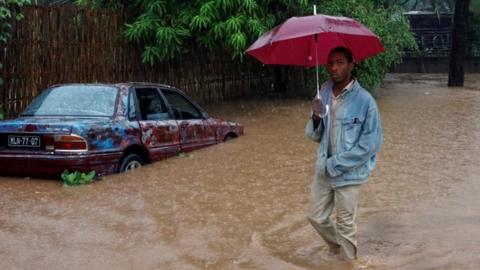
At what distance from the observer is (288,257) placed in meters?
5.56

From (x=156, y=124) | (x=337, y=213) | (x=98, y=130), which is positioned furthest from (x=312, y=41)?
(x=156, y=124)

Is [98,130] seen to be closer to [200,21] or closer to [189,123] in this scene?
[189,123]

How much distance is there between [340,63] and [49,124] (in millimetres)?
4026

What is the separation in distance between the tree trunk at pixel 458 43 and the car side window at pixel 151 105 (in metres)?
15.5

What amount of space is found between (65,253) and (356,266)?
2392 mm

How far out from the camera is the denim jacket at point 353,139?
16.4ft

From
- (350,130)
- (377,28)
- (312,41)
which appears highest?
(377,28)

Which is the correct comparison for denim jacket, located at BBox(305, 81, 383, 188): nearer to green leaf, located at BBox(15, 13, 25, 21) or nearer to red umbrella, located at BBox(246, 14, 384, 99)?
red umbrella, located at BBox(246, 14, 384, 99)

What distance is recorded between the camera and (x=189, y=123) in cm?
977

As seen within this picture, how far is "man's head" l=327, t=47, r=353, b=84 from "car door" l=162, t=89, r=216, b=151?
470 centimetres

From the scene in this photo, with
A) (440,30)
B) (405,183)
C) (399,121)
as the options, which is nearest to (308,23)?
(405,183)

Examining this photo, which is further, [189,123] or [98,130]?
[189,123]

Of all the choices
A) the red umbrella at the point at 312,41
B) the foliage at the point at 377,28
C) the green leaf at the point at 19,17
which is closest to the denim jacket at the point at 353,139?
the red umbrella at the point at 312,41

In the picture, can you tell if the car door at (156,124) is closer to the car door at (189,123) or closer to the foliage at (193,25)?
the car door at (189,123)
